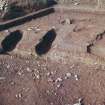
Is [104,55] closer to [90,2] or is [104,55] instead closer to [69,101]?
[69,101]

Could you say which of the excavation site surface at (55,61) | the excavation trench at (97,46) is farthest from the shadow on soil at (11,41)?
the excavation trench at (97,46)

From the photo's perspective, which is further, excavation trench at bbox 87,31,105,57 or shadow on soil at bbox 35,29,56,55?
shadow on soil at bbox 35,29,56,55

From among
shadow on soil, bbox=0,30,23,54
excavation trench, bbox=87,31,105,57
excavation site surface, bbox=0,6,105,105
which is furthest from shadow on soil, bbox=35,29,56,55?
excavation trench, bbox=87,31,105,57

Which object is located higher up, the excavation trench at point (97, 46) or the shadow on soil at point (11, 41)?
the excavation trench at point (97, 46)

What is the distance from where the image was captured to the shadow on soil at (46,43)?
6.89m

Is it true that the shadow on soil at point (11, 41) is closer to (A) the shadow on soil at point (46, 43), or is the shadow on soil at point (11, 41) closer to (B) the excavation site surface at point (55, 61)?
(B) the excavation site surface at point (55, 61)

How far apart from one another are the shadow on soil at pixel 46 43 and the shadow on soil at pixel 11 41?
0.56m

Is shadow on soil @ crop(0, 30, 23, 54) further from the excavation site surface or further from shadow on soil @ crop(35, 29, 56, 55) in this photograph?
shadow on soil @ crop(35, 29, 56, 55)

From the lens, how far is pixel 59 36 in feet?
23.4

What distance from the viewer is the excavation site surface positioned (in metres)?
5.72

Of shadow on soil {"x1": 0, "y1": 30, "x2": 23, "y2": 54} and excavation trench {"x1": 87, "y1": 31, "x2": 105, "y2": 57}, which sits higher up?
excavation trench {"x1": 87, "y1": 31, "x2": 105, "y2": 57}

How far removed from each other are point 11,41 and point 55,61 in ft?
4.25

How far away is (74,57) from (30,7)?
8.38ft

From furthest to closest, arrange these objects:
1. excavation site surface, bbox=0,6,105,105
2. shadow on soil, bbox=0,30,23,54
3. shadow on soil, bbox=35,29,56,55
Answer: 1. shadow on soil, bbox=0,30,23,54
2. shadow on soil, bbox=35,29,56,55
3. excavation site surface, bbox=0,6,105,105
